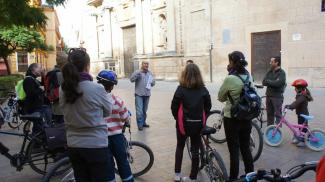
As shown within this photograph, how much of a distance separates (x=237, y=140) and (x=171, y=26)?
2128cm

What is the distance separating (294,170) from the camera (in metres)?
2.34

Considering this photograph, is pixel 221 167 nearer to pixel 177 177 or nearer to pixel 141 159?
pixel 177 177

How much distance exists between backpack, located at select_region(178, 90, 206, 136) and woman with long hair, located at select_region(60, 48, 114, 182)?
1.54m

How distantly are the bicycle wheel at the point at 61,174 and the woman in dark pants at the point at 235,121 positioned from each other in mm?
2051

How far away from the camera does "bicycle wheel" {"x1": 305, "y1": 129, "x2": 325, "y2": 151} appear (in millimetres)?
6734

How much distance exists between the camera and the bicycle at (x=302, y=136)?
22.1ft

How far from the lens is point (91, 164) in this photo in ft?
11.7

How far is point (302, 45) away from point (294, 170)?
15716 mm

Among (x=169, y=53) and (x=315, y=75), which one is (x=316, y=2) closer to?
(x=315, y=75)

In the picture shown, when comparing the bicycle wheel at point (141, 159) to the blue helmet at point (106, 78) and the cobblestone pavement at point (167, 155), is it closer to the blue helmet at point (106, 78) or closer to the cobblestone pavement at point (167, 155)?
the cobblestone pavement at point (167, 155)

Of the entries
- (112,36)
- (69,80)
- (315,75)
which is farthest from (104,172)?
(112,36)

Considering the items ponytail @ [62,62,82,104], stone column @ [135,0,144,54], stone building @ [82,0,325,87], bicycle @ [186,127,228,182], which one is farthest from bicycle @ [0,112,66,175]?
stone column @ [135,0,144,54]

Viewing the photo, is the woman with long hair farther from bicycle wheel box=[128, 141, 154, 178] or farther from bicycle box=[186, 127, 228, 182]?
bicycle wheel box=[128, 141, 154, 178]

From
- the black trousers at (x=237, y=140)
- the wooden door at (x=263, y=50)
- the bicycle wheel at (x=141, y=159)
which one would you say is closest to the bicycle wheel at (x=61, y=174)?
the bicycle wheel at (x=141, y=159)
